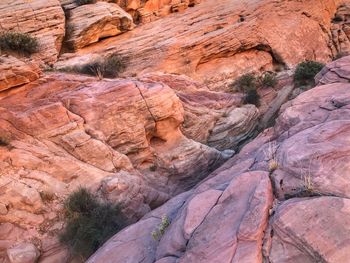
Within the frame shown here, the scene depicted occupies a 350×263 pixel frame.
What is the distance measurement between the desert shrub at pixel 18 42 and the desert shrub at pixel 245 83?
344 inches

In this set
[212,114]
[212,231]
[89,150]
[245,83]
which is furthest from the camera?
[245,83]

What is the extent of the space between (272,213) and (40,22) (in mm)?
13476

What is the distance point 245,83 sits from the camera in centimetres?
1590

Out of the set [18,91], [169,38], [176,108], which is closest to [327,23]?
[169,38]

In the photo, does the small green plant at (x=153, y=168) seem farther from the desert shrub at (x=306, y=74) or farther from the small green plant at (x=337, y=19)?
the small green plant at (x=337, y=19)

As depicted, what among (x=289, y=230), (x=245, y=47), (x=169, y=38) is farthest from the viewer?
(x=245, y=47)

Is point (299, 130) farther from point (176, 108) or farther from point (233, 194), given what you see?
point (176, 108)

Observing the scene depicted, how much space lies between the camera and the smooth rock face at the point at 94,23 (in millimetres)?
15391

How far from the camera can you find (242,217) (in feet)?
16.2

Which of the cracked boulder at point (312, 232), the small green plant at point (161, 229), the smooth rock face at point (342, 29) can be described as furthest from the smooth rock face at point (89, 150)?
the smooth rock face at point (342, 29)

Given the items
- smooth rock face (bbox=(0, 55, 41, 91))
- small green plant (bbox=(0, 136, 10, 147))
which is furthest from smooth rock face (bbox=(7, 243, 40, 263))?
smooth rock face (bbox=(0, 55, 41, 91))

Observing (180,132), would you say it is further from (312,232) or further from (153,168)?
(312,232)

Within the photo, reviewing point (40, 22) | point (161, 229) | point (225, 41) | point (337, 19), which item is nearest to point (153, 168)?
point (161, 229)

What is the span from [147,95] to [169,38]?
18.7ft
